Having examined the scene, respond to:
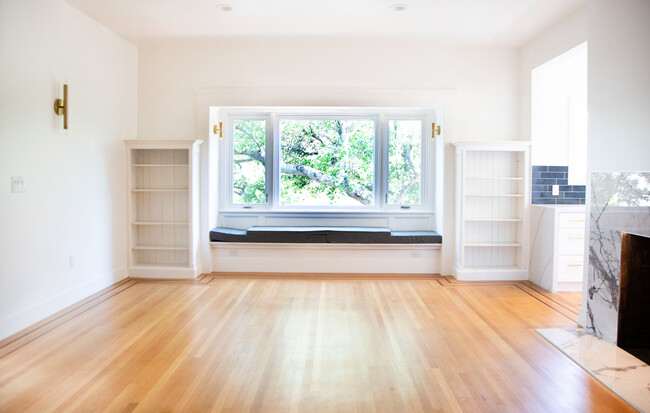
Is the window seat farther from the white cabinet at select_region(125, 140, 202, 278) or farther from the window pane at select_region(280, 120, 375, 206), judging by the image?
the window pane at select_region(280, 120, 375, 206)

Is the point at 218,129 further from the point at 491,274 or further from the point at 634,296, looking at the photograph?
the point at 634,296

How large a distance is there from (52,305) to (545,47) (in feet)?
17.9

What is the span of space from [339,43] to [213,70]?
1539 mm

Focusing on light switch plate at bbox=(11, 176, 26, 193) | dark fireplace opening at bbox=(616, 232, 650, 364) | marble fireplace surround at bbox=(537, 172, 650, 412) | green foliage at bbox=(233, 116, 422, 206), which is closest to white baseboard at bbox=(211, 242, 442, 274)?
green foliage at bbox=(233, 116, 422, 206)

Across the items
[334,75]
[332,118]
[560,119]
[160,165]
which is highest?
[334,75]

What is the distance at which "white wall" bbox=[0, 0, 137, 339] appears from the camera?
3.38 metres

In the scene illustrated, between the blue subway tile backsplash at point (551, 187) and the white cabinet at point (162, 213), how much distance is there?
3988 millimetres

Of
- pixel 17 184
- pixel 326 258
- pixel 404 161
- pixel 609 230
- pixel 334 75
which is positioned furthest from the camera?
pixel 404 161

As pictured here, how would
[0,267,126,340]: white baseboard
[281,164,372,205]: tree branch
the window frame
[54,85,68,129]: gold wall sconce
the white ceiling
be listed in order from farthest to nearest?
[281,164,372,205]: tree branch → the window frame → the white ceiling → [54,85,68,129]: gold wall sconce → [0,267,126,340]: white baseboard

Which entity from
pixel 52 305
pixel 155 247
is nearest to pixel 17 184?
pixel 52 305

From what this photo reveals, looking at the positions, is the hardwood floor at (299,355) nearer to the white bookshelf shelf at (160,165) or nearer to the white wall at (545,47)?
the white bookshelf shelf at (160,165)

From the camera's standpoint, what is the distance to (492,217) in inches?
211

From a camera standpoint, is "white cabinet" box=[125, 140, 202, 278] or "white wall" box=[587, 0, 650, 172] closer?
"white wall" box=[587, 0, 650, 172]

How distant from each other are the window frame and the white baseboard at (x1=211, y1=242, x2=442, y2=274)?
1.97 ft
